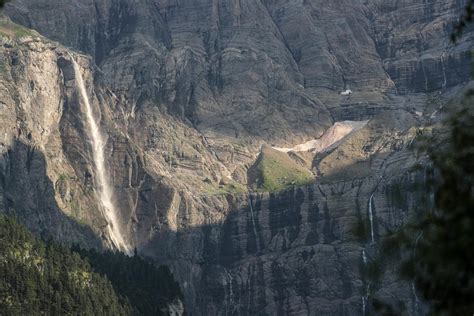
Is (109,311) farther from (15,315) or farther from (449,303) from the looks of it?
(449,303)

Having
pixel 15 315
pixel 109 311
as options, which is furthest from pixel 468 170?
pixel 109 311

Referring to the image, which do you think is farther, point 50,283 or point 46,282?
→ point 50,283

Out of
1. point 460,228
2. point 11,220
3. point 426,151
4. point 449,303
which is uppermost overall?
point 11,220

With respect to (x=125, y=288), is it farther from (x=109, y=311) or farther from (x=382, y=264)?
(x=382, y=264)

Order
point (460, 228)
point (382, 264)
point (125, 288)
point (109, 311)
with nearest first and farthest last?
point (460, 228) → point (382, 264) → point (109, 311) → point (125, 288)

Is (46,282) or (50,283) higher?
(46,282)

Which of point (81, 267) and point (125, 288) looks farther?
point (125, 288)

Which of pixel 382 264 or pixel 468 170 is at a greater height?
pixel 468 170

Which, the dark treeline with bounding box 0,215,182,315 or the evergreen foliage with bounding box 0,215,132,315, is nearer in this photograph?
the evergreen foliage with bounding box 0,215,132,315

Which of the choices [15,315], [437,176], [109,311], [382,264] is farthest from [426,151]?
[109,311]

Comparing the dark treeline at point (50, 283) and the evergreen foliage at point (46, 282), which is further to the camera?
the dark treeline at point (50, 283)

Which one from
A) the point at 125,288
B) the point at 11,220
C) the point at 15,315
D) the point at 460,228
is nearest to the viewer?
the point at 460,228
